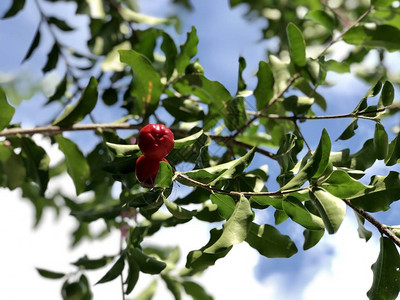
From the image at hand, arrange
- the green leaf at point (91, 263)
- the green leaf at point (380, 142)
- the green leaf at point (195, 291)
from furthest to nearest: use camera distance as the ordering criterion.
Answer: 1. the green leaf at point (195, 291)
2. the green leaf at point (91, 263)
3. the green leaf at point (380, 142)

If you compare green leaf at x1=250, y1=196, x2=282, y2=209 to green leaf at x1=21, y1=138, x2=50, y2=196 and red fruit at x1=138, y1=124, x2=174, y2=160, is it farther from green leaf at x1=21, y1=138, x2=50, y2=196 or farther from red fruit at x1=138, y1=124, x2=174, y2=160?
green leaf at x1=21, y1=138, x2=50, y2=196

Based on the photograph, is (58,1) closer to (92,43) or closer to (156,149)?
(92,43)

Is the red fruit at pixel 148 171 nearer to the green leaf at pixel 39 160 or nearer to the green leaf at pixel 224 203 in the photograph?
the green leaf at pixel 224 203

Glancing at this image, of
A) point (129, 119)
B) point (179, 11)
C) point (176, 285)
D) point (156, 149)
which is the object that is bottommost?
point (176, 285)

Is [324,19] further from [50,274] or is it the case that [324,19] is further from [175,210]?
[50,274]

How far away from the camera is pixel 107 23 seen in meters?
2.91

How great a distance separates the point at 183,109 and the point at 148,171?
0.65 meters

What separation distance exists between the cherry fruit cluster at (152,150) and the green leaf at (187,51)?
685 millimetres

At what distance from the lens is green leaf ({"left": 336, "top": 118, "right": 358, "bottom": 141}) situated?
5.27 ft

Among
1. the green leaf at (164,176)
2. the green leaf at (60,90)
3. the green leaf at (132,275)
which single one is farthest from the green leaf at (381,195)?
the green leaf at (60,90)

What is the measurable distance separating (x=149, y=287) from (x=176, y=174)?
1.69 meters

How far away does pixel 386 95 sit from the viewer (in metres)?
1.50

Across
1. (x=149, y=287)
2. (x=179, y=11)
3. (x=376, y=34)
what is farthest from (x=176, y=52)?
(x=179, y=11)

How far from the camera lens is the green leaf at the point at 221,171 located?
132cm
